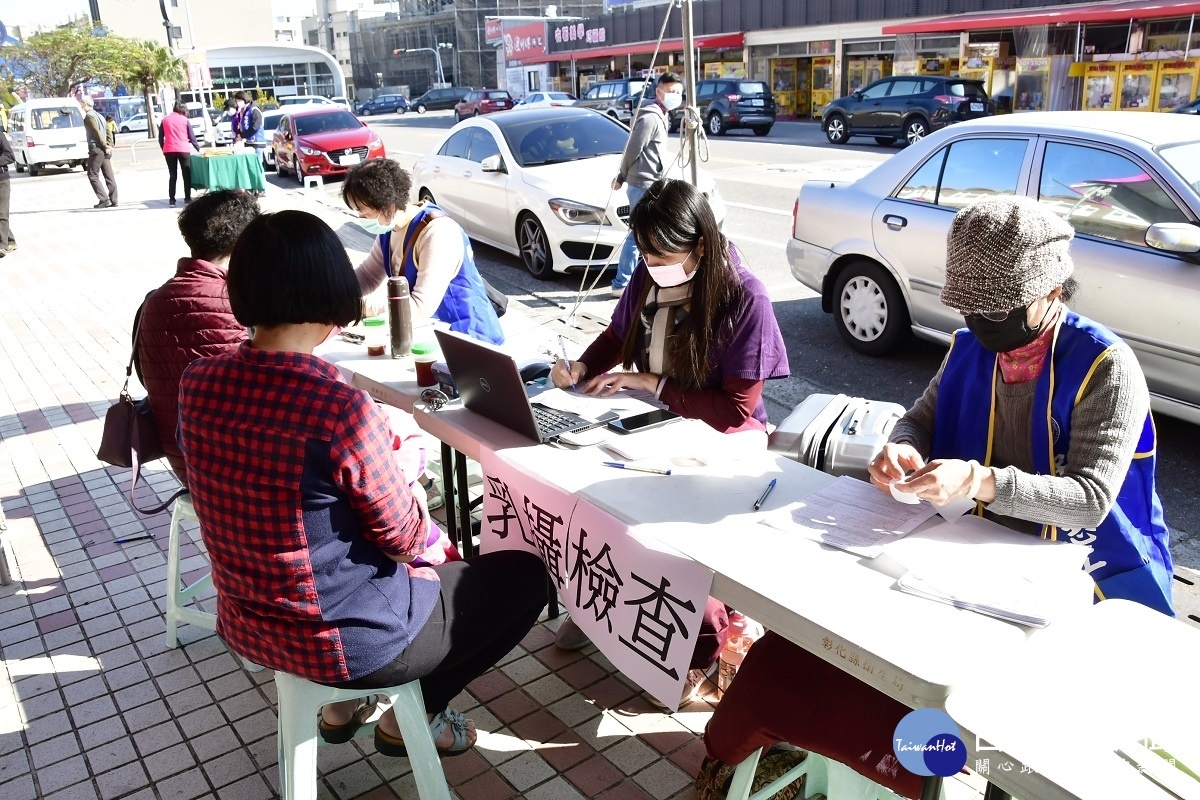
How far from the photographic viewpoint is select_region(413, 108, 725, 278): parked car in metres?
8.71

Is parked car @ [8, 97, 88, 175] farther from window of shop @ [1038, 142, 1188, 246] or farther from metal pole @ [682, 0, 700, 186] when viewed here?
window of shop @ [1038, 142, 1188, 246]

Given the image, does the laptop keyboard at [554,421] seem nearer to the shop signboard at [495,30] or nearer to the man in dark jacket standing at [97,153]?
the man in dark jacket standing at [97,153]

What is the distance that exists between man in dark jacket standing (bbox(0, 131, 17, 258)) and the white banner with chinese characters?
1141 cm

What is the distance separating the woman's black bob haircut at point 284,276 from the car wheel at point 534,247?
22.2 feet

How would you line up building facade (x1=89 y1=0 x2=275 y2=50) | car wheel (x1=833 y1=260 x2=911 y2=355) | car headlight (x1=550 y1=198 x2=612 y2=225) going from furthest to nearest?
building facade (x1=89 y1=0 x2=275 y2=50)
car headlight (x1=550 y1=198 x2=612 y2=225)
car wheel (x1=833 y1=260 x2=911 y2=355)

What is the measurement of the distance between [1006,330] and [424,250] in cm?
277

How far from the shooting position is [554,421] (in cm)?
306

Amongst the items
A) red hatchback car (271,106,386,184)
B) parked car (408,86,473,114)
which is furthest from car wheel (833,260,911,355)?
parked car (408,86,473,114)

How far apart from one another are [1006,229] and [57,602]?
153 inches

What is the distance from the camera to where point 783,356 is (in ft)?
10.6

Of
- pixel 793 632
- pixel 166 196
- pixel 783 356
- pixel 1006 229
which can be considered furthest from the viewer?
pixel 166 196

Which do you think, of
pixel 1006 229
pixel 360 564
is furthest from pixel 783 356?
pixel 360 564

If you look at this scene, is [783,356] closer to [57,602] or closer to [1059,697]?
[1059,697]

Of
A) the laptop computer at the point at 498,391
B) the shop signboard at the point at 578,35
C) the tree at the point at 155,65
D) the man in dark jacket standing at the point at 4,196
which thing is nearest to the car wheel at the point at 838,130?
the man in dark jacket standing at the point at 4,196
